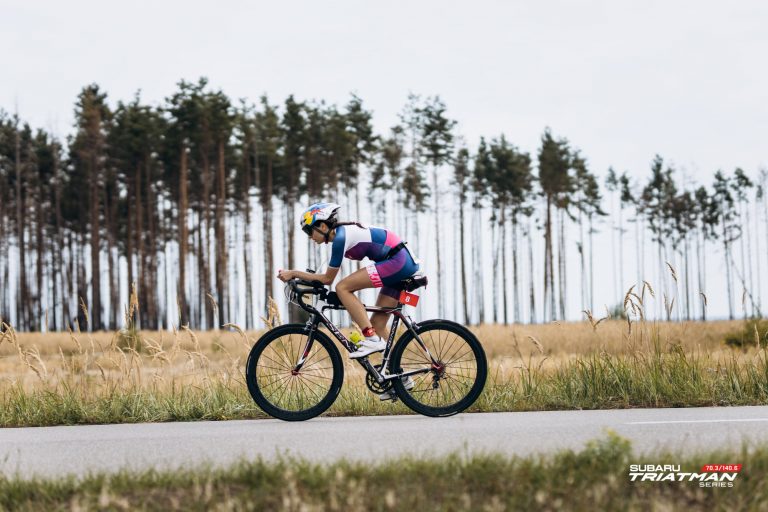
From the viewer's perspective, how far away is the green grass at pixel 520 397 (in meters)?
9.28

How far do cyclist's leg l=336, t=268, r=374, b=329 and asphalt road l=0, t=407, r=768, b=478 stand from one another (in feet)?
3.42

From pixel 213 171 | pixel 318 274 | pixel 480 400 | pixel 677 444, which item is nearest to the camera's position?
pixel 677 444

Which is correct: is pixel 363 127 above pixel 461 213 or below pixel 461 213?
above

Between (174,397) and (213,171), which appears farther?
(213,171)

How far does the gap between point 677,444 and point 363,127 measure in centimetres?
5806

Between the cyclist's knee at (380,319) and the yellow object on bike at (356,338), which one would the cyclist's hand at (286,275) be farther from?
the cyclist's knee at (380,319)

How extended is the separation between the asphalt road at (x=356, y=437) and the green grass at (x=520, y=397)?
1.95 ft

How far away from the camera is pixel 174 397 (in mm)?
9891

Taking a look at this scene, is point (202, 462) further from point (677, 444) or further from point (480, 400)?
point (480, 400)

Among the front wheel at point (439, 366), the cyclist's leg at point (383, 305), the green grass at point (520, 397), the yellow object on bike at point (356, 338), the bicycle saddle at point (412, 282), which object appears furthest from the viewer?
the green grass at point (520, 397)

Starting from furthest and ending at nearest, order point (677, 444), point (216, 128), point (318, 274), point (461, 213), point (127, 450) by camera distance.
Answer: point (461, 213)
point (216, 128)
point (318, 274)
point (127, 450)
point (677, 444)

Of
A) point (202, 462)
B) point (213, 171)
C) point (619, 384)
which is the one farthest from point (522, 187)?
point (202, 462)

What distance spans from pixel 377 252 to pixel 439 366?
4.55 ft

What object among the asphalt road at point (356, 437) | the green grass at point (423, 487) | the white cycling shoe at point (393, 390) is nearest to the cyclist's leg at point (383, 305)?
the white cycling shoe at point (393, 390)
